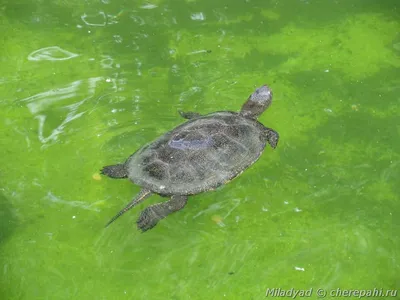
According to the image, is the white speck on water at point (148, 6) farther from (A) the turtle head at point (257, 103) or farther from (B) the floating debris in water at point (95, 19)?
(A) the turtle head at point (257, 103)

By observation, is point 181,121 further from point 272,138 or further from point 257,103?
point 272,138

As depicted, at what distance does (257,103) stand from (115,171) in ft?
3.86

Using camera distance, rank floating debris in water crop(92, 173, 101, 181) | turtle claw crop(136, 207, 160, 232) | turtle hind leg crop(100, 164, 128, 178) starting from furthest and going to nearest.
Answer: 1. floating debris in water crop(92, 173, 101, 181)
2. turtle hind leg crop(100, 164, 128, 178)
3. turtle claw crop(136, 207, 160, 232)

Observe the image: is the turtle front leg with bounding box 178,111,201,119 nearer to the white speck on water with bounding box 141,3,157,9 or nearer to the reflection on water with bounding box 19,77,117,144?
the reflection on water with bounding box 19,77,117,144

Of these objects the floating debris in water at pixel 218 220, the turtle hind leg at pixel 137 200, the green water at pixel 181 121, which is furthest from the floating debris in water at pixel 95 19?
the floating debris in water at pixel 218 220

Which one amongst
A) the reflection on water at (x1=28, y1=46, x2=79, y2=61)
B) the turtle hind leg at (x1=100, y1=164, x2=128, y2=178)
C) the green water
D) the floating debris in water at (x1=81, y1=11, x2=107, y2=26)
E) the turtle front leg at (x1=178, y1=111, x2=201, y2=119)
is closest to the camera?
the green water

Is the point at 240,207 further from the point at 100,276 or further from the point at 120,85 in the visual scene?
the point at 120,85

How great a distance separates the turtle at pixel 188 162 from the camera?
2703 millimetres

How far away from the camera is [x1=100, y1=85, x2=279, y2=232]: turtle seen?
2703 millimetres

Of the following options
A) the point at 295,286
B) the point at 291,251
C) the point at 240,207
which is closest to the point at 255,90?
the point at 240,207

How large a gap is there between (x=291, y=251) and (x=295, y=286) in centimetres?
22

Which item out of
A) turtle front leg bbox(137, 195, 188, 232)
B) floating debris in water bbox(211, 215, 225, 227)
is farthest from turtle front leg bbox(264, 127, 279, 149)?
turtle front leg bbox(137, 195, 188, 232)

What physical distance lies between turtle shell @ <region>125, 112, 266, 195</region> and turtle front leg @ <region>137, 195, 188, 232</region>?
0.28 ft

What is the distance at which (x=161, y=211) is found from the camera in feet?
9.07
